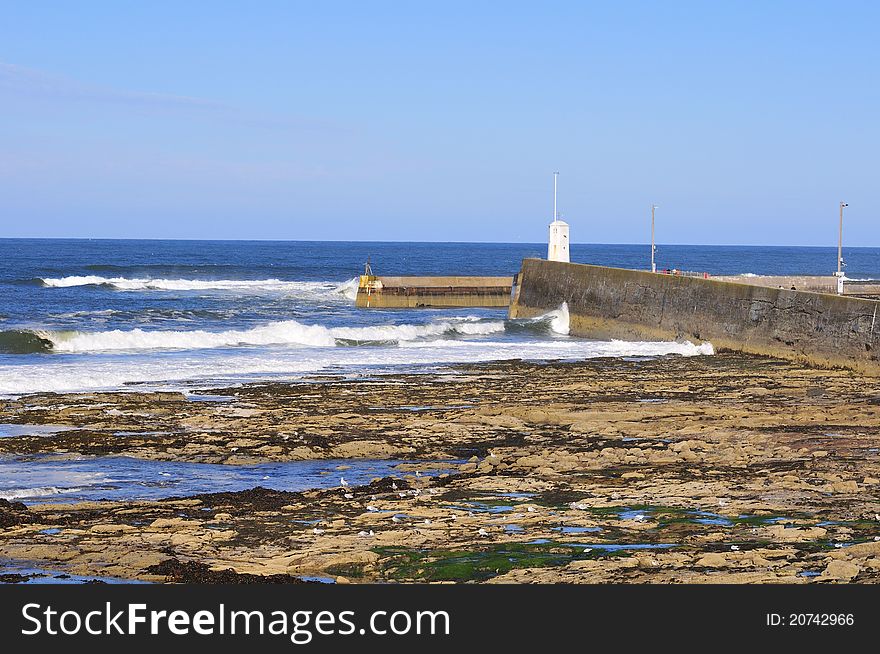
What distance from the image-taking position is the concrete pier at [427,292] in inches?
1873

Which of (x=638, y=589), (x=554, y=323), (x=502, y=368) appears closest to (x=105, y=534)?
(x=638, y=589)

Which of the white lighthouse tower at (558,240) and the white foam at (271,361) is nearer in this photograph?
the white foam at (271,361)

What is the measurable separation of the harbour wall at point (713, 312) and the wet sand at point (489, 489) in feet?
10.0

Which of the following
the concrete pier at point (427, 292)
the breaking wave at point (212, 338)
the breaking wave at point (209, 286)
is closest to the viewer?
the breaking wave at point (212, 338)

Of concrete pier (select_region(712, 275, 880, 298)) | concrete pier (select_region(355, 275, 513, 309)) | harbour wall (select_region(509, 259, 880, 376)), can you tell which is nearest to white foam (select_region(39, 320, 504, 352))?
harbour wall (select_region(509, 259, 880, 376))

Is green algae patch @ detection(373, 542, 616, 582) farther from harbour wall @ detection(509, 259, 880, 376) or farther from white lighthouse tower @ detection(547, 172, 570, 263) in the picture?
white lighthouse tower @ detection(547, 172, 570, 263)

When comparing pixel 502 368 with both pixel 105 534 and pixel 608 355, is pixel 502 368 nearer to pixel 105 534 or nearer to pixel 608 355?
pixel 608 355

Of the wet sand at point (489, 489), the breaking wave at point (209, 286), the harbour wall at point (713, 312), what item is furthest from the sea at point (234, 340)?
the breaking wave at point (209, 286)

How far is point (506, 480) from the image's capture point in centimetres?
1207

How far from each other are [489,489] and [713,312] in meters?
17.9

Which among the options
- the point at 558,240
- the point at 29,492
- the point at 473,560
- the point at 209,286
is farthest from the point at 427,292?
the point at 473,560

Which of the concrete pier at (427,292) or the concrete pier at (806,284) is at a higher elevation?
the concrete pier at (806,284)

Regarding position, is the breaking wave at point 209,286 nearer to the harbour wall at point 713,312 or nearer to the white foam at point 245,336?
the harbour wall at point 713,312

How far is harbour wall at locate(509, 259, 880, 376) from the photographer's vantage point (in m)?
23.4
